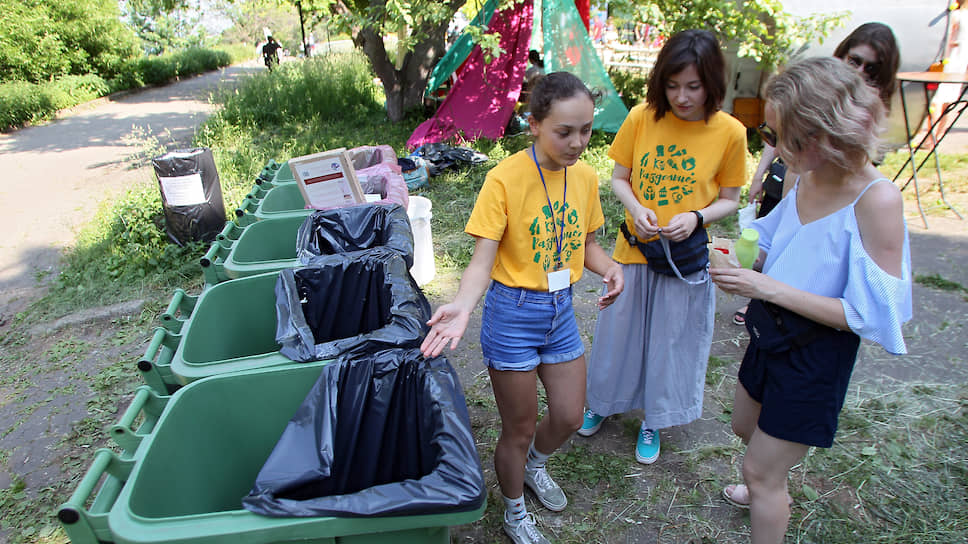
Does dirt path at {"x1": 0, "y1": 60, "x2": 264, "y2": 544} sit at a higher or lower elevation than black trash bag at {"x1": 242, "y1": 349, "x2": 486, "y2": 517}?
lower

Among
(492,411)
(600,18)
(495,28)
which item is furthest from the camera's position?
(600,18)

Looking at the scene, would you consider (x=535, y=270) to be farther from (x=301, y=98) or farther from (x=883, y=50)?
(x=301, y=98)

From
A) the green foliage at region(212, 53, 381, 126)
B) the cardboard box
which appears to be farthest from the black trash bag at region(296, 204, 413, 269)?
the green foliage at region(212, 53, 381, 126)

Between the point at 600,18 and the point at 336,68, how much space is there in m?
8.04

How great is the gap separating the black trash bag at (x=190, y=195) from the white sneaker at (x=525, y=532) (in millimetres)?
3800

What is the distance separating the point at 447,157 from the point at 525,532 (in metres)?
5.27

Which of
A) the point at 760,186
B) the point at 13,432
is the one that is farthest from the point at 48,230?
the point at 760,186

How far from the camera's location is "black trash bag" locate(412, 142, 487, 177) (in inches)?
261

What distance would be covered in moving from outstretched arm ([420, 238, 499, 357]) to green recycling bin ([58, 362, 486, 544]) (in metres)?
0.39

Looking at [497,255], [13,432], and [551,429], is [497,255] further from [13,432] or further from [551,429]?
[13,432]

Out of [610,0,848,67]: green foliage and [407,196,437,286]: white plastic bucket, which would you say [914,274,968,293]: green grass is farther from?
[407,196,437,286]: white plastic bucket

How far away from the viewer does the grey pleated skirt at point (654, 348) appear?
2215 millimetres

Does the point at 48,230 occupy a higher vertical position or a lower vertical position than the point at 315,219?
lower

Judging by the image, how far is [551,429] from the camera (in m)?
1.97
